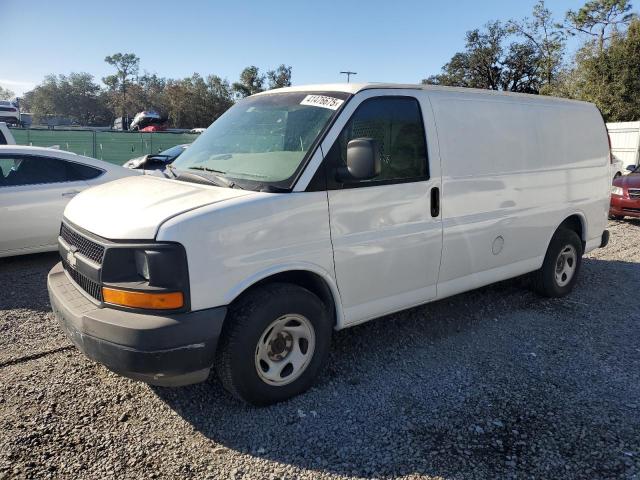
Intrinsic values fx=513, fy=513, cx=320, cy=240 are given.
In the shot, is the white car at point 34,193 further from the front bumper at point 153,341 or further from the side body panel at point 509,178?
the side body panel at point 509,178

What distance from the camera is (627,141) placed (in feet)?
66.6

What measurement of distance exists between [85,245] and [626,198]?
34.4 feet

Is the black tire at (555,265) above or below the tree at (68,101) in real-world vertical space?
below

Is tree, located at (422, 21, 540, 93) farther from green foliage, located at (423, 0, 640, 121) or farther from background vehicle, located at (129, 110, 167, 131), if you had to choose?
background vehicle, located at (129, 110, 167, 131)

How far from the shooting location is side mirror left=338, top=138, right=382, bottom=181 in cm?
325

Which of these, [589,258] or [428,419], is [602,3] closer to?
[589,258]

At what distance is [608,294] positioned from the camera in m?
5.83

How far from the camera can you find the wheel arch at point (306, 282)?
9.94 ft

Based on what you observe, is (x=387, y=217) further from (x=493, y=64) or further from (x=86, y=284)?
(x=493, y=64)

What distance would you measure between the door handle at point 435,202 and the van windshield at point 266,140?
102 cm

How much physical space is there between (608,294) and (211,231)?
195 inches

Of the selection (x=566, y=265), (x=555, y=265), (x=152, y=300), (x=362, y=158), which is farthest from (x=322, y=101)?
(x=566, y=265)

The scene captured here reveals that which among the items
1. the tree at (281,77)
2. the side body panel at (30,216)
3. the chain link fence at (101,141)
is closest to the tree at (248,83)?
the tree at (281,77)

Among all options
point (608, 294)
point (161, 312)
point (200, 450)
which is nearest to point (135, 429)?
point (200, 450)
